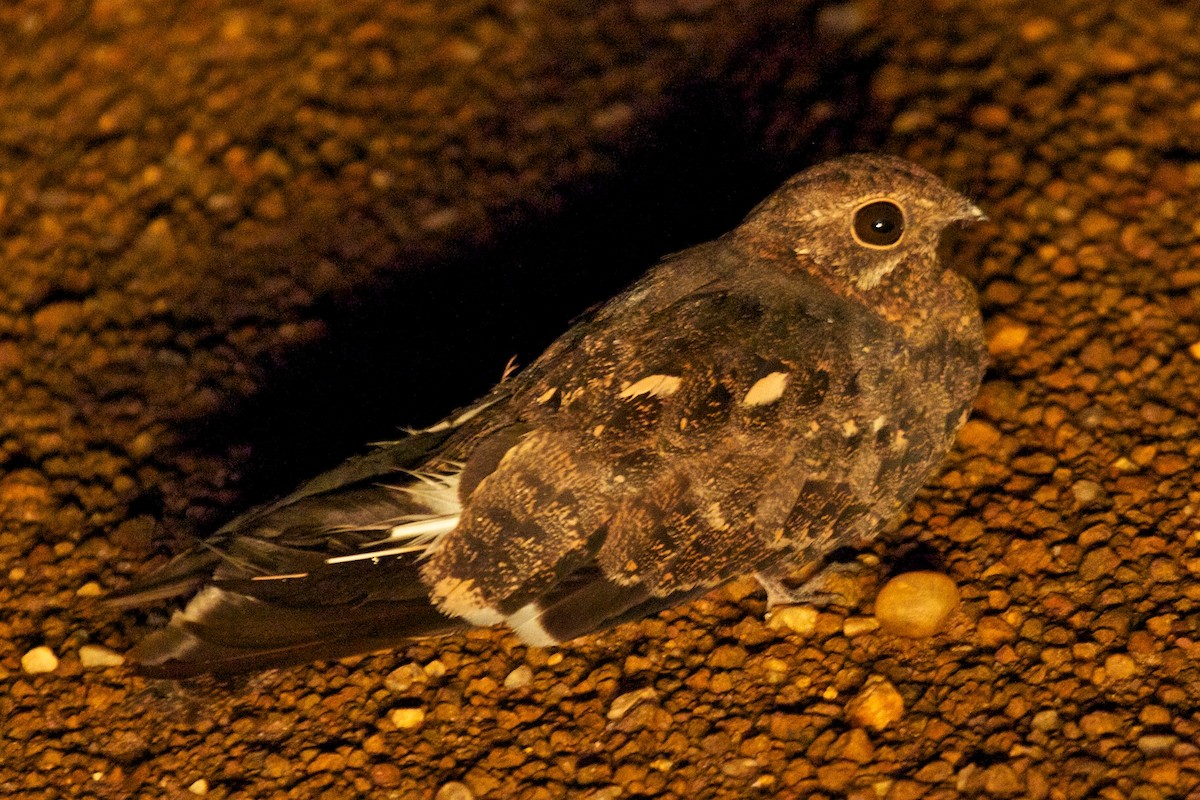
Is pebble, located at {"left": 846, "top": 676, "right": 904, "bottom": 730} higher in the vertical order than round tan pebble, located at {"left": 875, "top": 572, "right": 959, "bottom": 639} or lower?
lower

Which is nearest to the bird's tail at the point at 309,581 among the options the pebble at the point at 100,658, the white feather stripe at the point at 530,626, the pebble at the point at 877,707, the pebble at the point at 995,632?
the white feather stripe at the point at 530,626

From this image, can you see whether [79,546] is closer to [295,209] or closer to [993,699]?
[295,209]

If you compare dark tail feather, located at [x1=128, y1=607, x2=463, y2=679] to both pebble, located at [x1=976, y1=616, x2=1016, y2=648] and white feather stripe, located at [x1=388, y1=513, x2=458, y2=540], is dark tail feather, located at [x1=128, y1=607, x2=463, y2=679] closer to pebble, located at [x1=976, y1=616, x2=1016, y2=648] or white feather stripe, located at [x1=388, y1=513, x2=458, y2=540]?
white feather stripe, located at [x1=388, y1=513, x2=458, y2=540]

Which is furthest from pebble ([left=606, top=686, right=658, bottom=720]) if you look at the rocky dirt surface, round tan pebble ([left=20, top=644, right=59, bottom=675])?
round tan pebble ([left=20, top=644, right=59, bottom=675])

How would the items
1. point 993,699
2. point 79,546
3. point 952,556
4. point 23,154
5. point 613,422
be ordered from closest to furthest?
A: point 613,422 < point 993,699 < point 952,556 < point 79,546 < point 23,154

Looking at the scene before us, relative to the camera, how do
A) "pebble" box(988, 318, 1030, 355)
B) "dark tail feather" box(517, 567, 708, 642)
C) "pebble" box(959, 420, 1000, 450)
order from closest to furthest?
"dark tail feather" box(517, 567, 708, 642) → "pebble" box(959, 420, 1000, 450) → "pebble" box(988, 318, 1030, 355)

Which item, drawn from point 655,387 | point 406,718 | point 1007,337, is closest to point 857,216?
point 655,387

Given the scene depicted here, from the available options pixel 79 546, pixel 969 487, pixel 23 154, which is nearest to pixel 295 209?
pixel 23 154
